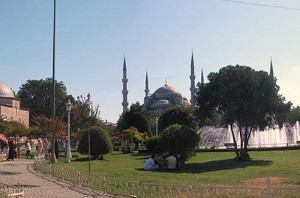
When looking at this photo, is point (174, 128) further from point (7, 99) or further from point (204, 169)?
point (7, 99)

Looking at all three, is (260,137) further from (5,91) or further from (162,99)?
(162,99)

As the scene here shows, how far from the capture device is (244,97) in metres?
26.7

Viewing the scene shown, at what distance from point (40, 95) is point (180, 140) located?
63.8 metres

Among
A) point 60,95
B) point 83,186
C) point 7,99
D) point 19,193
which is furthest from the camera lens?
point 60,95

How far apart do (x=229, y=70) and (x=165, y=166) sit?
8297 mm

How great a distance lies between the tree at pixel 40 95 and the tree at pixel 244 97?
5626cm

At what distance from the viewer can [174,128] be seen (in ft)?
78.8

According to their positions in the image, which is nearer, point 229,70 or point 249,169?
point 249,169

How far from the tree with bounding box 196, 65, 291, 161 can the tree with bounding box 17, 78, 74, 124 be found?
5626 centimetres

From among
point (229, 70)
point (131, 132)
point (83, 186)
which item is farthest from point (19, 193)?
point (131, 132)

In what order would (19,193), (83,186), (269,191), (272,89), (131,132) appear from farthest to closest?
(131,132) < (272,89) < (83,186) < (19,193) < (269,191)

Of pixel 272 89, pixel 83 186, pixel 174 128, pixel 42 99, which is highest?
pixel 42 99

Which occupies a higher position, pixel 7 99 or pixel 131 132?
pixel 7 99

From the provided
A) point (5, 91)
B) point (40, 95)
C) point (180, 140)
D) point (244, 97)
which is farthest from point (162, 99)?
point (180, 140)
